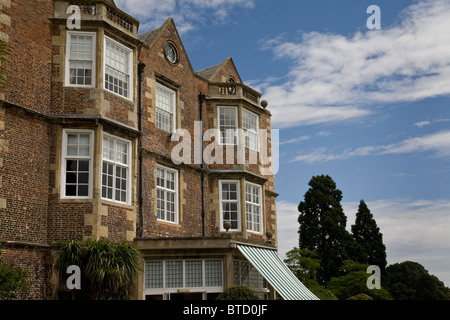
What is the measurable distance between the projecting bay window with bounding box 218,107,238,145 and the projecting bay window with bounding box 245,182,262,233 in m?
2.20

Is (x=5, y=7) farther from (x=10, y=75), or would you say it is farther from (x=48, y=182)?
(x=48, y=182)

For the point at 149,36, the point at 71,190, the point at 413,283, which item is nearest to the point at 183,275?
the point at 71,190

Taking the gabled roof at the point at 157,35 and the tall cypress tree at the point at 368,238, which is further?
the tall cypress tree at the point at 368,238

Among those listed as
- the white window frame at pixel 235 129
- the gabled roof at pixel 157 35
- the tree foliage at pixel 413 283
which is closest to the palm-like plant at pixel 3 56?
the gabled roof at pixel 157 35

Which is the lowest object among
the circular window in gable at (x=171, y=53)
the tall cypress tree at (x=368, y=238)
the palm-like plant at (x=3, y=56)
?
the tall cypress tree at (x=368, y=238)

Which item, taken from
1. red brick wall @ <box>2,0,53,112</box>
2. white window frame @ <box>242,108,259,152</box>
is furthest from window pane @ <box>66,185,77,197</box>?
white window frame @ <box>242,108,259,152</box>

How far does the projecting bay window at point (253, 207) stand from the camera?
25.8 metres

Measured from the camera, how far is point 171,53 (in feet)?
80.9

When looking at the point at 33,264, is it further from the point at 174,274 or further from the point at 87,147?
the point at 174,274

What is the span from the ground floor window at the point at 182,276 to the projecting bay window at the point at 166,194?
3502 mm

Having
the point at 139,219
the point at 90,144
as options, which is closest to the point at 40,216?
the point at 90,144

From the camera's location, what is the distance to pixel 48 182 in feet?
58.4

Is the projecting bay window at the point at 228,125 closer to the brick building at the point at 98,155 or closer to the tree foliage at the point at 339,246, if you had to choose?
the brick building at the point at 98,155
